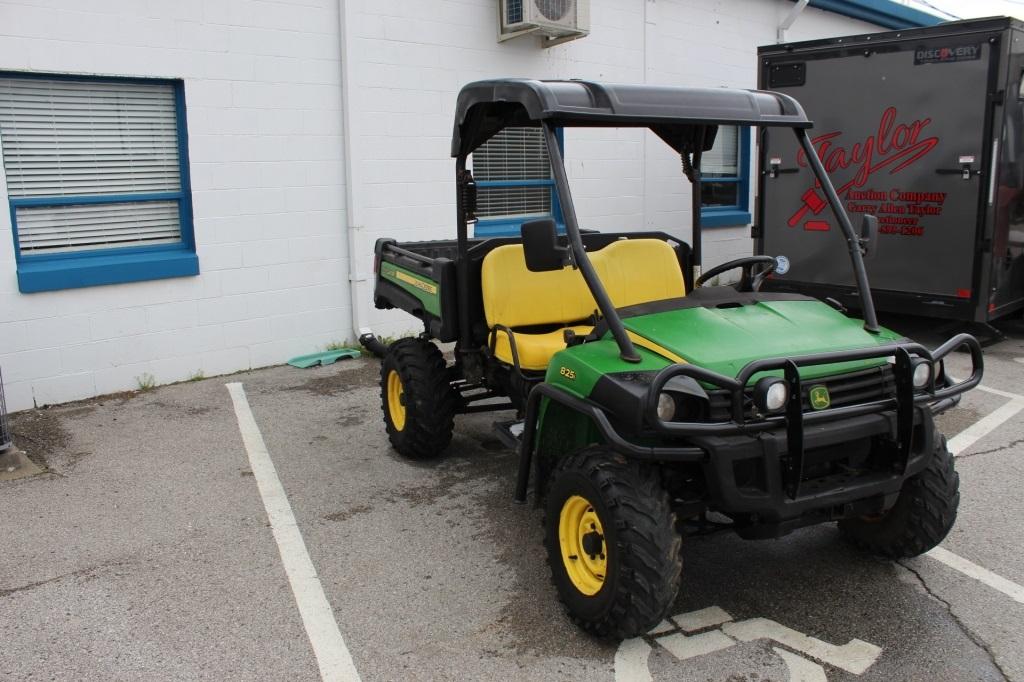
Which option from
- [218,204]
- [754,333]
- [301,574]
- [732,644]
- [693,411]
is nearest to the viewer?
[693,411]

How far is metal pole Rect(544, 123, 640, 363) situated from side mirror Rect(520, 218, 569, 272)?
0.06 meters

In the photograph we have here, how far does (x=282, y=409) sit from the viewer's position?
21.5 feet

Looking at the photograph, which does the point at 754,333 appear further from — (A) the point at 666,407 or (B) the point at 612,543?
(B) the point at 612,543

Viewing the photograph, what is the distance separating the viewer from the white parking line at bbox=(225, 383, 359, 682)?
3250 millimetres

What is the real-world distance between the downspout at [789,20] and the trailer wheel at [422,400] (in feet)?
28.2

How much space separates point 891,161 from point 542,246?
19.7 ft

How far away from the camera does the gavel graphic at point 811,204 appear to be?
8.87 meters

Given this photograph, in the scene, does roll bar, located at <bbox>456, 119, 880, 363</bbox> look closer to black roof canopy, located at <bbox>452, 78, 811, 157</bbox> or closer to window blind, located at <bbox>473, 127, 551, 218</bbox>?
black roof canopy, located at <bbox>452, 78, 811, 157</bbox>

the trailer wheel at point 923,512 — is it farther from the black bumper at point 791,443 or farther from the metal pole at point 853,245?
the metal pole at point 853,245

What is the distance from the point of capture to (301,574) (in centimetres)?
395

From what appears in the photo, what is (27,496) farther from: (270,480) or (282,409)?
(282,409)

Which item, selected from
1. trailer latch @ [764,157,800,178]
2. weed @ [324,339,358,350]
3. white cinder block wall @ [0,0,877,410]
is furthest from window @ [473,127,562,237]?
trailer latch @ [764,157,800,178]

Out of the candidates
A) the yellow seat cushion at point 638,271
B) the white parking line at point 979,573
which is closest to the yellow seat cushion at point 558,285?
the yellow seat cushion at point 638,271

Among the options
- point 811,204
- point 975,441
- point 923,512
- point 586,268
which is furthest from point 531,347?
point 811,204
